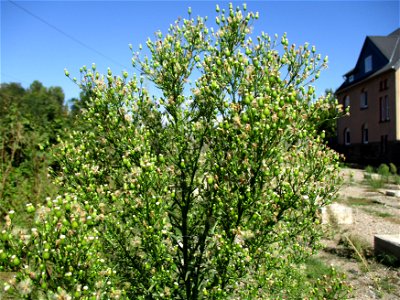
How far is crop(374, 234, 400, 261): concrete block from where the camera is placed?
731 cm

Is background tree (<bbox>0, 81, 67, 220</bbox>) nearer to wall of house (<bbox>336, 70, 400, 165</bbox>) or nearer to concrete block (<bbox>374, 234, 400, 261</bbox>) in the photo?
concrete block (<bbox>374, 234, 400, 261</bbox>)

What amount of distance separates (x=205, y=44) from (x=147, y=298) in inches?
109

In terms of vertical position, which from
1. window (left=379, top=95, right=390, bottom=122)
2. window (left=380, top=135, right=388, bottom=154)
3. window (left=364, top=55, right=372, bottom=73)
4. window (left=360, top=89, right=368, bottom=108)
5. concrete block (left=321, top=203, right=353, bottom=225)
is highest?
window (left=364, top=55, right=372, bottom=73)

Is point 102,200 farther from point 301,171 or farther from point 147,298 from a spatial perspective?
point 301,171

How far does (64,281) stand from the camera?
2346 mm

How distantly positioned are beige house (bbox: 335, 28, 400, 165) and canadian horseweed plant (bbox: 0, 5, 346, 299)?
26.5 metres

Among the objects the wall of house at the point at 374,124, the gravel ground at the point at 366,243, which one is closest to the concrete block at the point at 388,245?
the gravel ground at the point at 366,243

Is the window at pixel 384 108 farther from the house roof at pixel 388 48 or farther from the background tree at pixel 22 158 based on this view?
the background tree at pixel 22 158

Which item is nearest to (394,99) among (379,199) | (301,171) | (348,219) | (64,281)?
(379,199)

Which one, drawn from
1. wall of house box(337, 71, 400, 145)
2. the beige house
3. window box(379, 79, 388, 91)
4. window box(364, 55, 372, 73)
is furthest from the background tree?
window box(364, 55, 372, 73)

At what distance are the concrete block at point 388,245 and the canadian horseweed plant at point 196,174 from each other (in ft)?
14.1

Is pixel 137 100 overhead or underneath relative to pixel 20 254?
overhead

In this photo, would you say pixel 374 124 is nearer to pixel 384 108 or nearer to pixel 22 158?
pixel 384 108

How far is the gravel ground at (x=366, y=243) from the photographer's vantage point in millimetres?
6348
